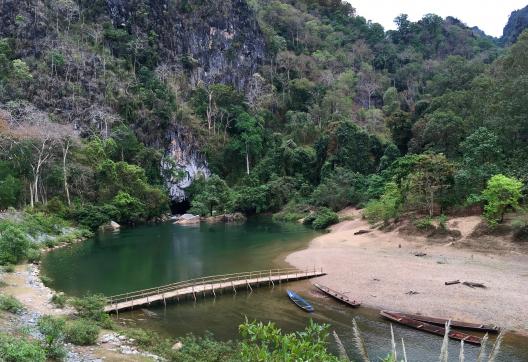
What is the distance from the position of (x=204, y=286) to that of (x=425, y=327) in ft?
43.1

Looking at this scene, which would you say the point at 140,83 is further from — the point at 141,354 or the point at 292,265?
the point at 141,354

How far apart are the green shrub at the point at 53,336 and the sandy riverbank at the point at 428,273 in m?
15.8

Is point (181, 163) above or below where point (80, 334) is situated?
above

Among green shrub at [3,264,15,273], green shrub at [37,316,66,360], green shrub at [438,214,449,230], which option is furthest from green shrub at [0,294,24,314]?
green shrub at [438,214,449,230]

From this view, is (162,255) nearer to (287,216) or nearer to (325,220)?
(325,220)

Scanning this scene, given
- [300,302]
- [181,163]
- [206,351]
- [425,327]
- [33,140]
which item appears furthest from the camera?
[181,163]

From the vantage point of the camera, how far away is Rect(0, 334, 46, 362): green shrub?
12.6 meters

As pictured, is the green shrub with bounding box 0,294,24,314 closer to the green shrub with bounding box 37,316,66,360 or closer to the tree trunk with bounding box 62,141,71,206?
the green shrub with bounding box 37,316,66,360

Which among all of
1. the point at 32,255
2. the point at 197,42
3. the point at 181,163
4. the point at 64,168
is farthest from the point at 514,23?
the point at 32,255

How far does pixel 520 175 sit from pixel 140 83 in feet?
198

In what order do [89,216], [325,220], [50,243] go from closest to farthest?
1. [50,243]
2. [89,216]
3. [325,220]

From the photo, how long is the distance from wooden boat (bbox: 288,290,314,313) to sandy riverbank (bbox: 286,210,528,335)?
3147mm

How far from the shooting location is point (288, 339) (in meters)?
8.41

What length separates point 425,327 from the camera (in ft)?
69.4
